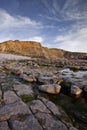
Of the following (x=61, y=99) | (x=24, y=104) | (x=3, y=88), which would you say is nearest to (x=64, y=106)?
(x=61, y=99)

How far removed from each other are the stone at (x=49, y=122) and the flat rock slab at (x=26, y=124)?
0.19 metres

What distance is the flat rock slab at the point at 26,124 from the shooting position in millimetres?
4531

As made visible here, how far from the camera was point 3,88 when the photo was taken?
26.3ft

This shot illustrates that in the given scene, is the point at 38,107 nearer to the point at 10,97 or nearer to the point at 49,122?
the point at 49,122

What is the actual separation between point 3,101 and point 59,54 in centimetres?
17154

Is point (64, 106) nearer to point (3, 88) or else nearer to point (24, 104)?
point (24, 104)

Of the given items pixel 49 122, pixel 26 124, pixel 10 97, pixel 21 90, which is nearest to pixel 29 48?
pixel 21 90

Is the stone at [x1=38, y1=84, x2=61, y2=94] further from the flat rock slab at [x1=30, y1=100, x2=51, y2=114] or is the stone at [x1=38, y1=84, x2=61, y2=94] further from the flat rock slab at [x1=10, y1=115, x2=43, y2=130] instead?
the flat rock slab at [x1=10, y1=115, x2=43, y2=130]

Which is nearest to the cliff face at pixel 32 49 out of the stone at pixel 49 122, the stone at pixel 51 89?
the stone at pixel 51 89

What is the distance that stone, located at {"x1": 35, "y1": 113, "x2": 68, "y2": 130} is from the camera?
4.67 metres

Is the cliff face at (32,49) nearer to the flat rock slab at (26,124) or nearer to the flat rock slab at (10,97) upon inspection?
the flat rock slab at (10,97)

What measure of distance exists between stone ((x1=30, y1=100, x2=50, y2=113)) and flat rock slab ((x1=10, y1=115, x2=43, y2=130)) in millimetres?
691

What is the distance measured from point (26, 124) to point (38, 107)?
120cm

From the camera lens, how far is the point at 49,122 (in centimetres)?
491
